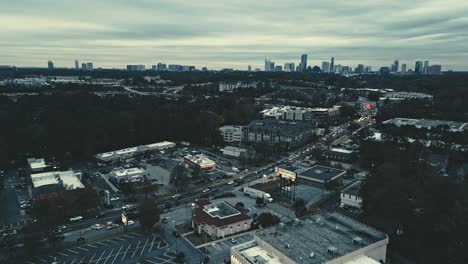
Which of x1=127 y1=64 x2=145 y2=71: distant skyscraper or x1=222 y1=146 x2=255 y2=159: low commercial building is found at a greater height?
x1=127 y1=64 x2=145 y2=71: distant skyscraper

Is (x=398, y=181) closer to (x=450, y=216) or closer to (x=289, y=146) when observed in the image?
(x=450, y=216)

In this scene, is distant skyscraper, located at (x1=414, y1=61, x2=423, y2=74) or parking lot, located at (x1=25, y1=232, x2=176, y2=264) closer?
parking lot, located at (x1=25, y1=232, x2=176, y2=264)

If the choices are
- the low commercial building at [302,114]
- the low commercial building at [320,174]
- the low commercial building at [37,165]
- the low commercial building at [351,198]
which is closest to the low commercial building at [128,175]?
the low commercial building at [37,165]

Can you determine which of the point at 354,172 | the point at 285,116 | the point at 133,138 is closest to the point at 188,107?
the point at 133,138

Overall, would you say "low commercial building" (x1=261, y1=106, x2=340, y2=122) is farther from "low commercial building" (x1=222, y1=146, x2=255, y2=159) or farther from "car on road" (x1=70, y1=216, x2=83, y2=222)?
"car on road" (x1=70, y1=216, x2=83, y2=222)

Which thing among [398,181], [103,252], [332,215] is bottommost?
[103,252]

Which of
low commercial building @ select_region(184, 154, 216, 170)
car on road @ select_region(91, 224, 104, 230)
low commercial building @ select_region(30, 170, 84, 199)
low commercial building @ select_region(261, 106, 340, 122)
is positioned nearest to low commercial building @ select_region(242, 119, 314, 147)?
low commercial building @ select_region(261, 106, 340, 122)

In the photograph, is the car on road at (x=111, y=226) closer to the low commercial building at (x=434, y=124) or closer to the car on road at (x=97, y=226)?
the car on road at (x=97, y=226)
